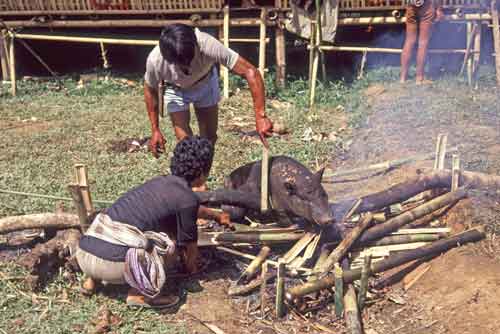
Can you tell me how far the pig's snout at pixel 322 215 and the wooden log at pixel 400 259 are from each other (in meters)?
0.74

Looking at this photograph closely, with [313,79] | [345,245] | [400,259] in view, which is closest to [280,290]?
[345,245]

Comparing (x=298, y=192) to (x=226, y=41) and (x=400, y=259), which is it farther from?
(x=226, y=41)

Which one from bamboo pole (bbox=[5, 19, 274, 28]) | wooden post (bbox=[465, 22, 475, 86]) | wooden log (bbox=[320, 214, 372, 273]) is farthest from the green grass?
wooden post (bbox=[465, 22, 475, 86])

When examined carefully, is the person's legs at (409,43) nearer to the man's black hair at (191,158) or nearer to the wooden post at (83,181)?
the man's black hair at (191,158)

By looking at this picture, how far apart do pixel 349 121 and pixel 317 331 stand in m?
5.79

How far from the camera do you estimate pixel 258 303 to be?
17.3 feet

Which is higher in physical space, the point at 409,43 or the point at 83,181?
the point at 409,43

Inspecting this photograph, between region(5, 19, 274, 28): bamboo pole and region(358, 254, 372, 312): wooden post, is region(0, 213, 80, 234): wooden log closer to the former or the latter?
region(358, 254, 372, 312): wooden post

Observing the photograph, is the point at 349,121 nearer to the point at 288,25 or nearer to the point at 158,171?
the point at 288,25

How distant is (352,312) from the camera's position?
478 centimetres

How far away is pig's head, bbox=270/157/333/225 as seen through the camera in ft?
19.7

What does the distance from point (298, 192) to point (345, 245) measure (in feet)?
3.39

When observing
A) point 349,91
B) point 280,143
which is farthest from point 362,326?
point 349,91

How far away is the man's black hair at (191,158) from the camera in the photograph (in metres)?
4.97
